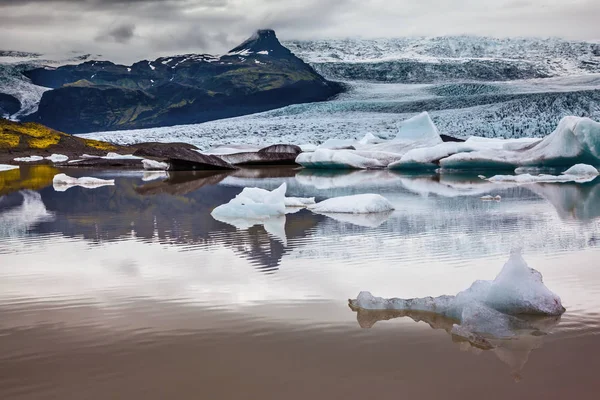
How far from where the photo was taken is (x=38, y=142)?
25.1 metres

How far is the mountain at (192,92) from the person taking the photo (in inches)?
1887

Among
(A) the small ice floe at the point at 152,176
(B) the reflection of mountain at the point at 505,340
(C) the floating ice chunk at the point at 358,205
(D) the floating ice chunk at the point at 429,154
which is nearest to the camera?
(B) the reflection of mountain at the point at 505,340

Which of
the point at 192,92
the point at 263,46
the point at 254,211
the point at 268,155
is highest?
the point at 263,46

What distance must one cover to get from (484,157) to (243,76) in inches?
1510

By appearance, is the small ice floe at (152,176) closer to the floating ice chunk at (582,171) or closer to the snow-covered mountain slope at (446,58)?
the floating ice chunk at (582,171)

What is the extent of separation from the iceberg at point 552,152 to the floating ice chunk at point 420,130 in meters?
3.19

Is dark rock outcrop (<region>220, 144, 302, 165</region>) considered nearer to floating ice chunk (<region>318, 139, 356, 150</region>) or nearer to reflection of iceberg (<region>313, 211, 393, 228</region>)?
floating ice chunk (<region>318, 139, 356, 150</region>)

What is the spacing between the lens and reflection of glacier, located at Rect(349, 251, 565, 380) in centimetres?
272

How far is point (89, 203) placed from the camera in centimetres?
845

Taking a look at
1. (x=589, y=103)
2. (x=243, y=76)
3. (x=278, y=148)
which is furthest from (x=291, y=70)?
(x=278, y=148)

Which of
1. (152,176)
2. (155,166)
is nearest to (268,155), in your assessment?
(155,166)

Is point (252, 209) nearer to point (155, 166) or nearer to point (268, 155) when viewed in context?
point (155, 166)

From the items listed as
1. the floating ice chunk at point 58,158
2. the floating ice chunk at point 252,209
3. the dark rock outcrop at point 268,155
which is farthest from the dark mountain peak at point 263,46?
the floating ice chunk at point 252,209

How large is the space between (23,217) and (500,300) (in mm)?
5497
